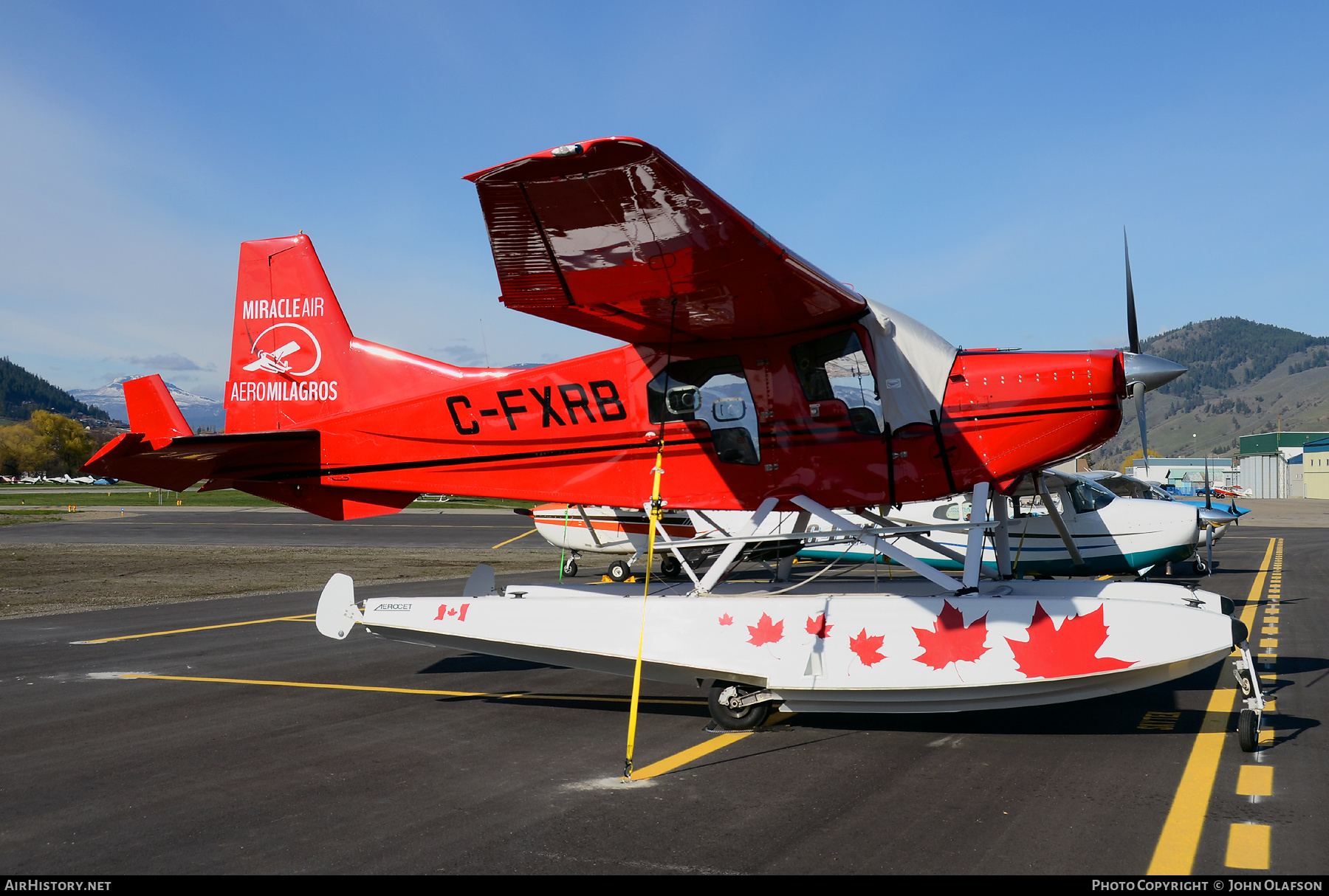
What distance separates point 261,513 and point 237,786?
48.1 m

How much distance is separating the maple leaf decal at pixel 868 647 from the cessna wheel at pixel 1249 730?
2273mm

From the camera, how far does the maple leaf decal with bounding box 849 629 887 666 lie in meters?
6.43

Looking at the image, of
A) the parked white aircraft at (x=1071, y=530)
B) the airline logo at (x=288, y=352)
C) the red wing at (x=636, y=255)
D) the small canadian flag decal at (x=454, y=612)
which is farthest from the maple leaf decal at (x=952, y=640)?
the parked white aircraft at (x=1071, y=530)

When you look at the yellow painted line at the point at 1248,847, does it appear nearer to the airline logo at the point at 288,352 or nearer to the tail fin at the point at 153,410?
the airline logo at the point at 288,352

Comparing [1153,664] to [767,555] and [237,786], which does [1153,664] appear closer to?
[237,786]

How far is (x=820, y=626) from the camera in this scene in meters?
6.61

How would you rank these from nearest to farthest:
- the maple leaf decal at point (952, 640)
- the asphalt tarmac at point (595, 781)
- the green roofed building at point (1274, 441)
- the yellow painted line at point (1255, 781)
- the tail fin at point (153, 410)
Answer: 1. the asphalt tarmac at point (595, 781)
2. the yellow painted line at point (1255, 781)
3. the maple leaf decal at point (952, 640)
4. the tail fin at point (153, 410)
5. the green roofed building at point (1274, 441)

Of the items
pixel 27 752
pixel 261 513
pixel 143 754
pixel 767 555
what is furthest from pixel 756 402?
pixel 261 513

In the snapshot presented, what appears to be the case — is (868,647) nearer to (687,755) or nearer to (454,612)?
(687,755)

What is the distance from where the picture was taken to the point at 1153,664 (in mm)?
6027

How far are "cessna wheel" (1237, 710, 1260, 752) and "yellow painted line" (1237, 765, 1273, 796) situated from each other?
24 centimetres

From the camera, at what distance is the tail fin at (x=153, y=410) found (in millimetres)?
9367

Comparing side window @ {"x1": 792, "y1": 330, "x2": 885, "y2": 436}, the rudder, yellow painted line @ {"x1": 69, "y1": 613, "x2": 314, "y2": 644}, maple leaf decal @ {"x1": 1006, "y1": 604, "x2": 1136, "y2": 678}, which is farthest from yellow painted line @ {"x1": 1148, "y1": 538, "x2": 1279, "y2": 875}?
yellow painted line @ {"x1": 69, "y1": 613, "x2": 314, "y2": 644}

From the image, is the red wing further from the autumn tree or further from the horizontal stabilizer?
the autumn tree
